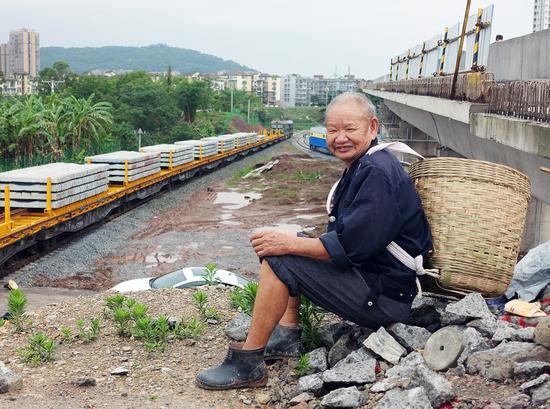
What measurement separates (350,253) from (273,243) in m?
0.41

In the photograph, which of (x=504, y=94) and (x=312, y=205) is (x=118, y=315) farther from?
(x=312, y=205)

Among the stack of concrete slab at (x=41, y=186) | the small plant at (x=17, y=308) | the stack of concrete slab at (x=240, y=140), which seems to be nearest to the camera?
the small plant at (x=17, y=308)

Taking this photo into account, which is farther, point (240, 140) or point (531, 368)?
point (240, 140)

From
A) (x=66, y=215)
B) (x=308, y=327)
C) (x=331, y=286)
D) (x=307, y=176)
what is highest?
(x=331, y=286)

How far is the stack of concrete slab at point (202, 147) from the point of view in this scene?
126 feet

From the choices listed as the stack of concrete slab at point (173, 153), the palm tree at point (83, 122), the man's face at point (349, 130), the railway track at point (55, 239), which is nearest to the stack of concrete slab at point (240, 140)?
the stack of concrete slab at point (173, 153)

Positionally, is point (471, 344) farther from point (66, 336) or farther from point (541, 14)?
point (541, 14)

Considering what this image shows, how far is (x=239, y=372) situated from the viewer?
13.6ft

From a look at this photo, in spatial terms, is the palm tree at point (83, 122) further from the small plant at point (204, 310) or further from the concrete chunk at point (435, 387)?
the concrete chunk at point (435, 387)

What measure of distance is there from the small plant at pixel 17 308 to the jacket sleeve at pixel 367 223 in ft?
8.45

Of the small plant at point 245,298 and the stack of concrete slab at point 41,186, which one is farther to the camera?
the stack of concrete slab at point 41,186

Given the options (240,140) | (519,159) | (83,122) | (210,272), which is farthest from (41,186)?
(240,140)

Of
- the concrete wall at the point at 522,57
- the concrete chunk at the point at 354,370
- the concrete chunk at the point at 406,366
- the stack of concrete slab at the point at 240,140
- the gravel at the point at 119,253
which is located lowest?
the gravel at the point at 119,253

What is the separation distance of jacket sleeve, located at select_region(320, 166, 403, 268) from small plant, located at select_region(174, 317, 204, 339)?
1.57 metres
